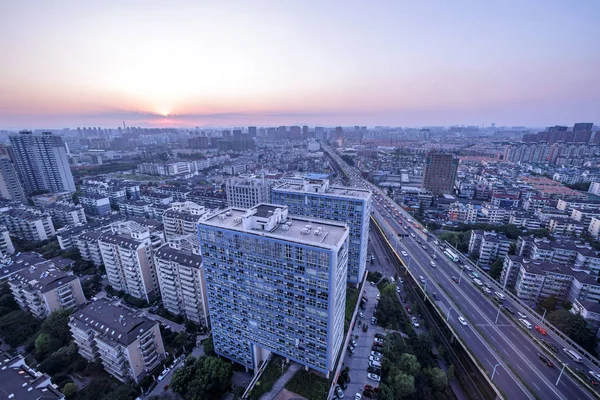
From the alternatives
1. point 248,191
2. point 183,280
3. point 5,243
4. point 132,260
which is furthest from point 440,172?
point 5,243

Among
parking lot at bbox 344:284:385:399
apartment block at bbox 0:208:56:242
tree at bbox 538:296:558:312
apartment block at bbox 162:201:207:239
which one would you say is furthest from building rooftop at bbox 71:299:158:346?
tree at bbox 538:296:558:312

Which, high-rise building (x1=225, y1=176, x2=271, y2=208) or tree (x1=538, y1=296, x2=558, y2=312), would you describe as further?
high-rise building (x1=225, y1=176, x2=271, y2=208)

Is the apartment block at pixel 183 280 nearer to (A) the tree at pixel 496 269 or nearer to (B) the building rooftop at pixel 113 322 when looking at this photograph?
(B) the building rooftop at pixel 113 322

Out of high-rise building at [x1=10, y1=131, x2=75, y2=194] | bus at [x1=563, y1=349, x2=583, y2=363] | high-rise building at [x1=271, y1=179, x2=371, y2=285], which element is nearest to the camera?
bus at [x1=563, y1=349, x2=583, y2=363]

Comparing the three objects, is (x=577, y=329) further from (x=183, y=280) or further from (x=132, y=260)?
(x=132, y=260)

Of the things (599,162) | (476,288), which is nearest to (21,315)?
(476,288)

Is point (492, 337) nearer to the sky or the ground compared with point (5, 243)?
nearer to the ground

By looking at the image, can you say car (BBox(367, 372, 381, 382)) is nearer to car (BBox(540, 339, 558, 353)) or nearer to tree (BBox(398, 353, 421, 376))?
tree (BBox(398, 353, 421, 376))
